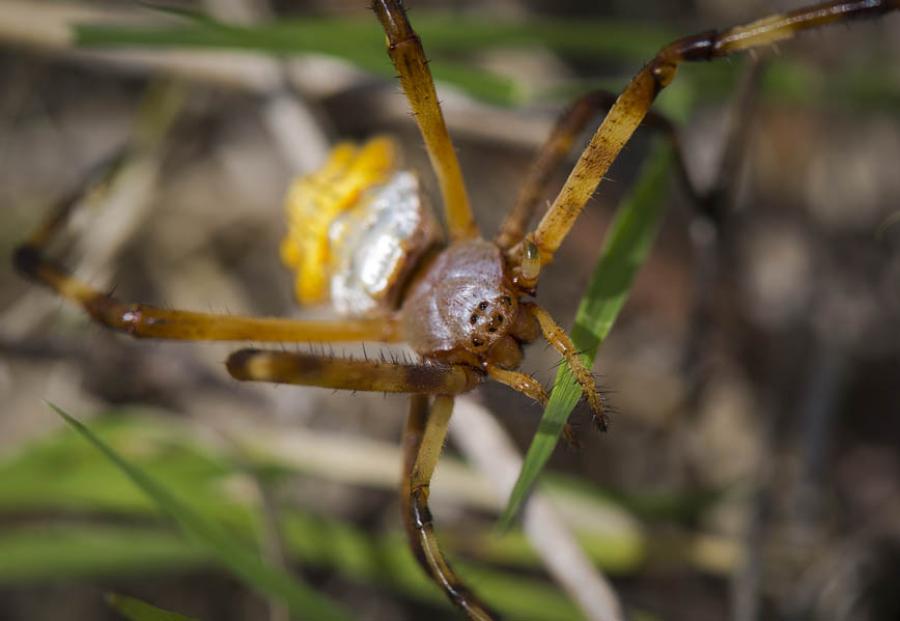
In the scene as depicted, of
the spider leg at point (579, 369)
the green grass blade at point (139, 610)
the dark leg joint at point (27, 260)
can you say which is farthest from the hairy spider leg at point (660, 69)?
the dark leg joint at point (27, 260)

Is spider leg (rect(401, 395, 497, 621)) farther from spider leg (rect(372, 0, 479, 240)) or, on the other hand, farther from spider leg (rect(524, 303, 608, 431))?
spider leg (rect(372, 0, 479, 240))

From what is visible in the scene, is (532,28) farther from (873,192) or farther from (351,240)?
(873,192)

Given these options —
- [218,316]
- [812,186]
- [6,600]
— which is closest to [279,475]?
[218,316]

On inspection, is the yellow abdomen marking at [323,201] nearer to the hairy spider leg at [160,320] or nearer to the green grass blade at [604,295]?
the hairy spider leg at [160,320]

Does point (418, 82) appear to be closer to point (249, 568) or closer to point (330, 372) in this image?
point (330, 372)

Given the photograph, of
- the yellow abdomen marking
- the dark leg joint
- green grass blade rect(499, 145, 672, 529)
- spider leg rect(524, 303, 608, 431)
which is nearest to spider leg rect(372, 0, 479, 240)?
the yellow abdomen marking

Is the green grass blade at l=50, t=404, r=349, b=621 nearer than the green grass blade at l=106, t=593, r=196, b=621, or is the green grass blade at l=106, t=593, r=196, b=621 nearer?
the green grass blade at l=106, t=593, r=196, b=621
